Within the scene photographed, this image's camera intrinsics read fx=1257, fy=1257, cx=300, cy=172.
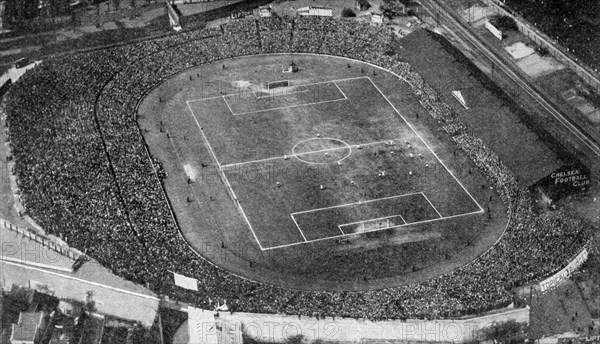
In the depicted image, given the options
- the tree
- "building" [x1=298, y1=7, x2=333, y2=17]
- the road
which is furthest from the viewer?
"building" [x1=298, y1=7, x2=333, y2=17]

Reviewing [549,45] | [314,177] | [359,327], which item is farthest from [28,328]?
[549,45]

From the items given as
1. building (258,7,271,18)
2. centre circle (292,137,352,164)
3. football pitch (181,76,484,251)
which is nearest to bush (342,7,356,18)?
building (258,7,271,18)

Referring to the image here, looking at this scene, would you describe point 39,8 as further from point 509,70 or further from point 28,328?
point 28,328

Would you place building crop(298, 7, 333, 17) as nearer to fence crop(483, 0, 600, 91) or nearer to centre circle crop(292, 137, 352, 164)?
fence crop(483, 0, 600, 91)

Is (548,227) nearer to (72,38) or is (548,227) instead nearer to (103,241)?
(103,241)

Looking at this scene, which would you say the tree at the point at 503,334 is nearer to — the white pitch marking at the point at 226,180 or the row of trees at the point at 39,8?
→ the white pitch marking at the point at 226,180

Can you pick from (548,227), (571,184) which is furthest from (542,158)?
(548,227)
